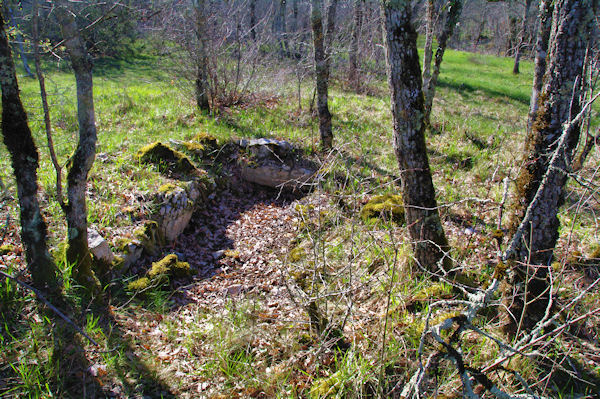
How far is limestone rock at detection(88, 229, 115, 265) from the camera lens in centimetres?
434

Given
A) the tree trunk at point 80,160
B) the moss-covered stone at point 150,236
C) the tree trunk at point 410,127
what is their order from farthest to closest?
1. the moss-covered stone at point 150,236
2. the tree trunk at point 410,127
3. the tree trunk at point 80,160

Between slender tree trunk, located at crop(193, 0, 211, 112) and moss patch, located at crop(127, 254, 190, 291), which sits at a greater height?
slender tree trunk, located at crop(193, 0, 211, 112)

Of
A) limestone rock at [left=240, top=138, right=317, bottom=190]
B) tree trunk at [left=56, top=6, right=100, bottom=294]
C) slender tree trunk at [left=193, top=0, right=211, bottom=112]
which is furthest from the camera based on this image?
slender tree trunk at [left=193, top=0, right=211, bottom=112]

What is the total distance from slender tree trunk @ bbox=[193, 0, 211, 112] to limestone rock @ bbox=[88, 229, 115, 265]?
5.98 metres

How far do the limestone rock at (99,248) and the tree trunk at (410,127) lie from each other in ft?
11.4

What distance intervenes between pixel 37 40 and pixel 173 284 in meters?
3.04

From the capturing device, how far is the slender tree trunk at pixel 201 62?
8.84 metres

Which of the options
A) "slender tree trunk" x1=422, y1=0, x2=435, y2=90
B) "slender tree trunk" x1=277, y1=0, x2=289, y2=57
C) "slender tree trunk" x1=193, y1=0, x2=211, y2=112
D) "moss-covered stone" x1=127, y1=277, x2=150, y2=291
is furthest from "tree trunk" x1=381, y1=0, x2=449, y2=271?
"slender tree trunk" x1=277, y1=0, x2=289, y2=57

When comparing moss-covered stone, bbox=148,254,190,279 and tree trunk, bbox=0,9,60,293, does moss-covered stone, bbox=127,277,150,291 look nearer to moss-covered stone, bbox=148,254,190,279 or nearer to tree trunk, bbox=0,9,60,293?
moss-covered stone, bbox=148,254,190,279

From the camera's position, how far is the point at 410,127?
3.80m

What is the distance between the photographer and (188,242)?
5973 mm

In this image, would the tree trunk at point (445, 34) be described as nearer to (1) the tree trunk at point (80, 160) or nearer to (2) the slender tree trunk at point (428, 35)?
(2) the slender tree trunk at point (428, 35)

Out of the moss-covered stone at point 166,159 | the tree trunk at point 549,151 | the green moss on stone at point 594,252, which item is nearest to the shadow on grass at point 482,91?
the green moss on stone at point 594,252

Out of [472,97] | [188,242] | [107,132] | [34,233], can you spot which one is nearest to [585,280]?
[188,242]
